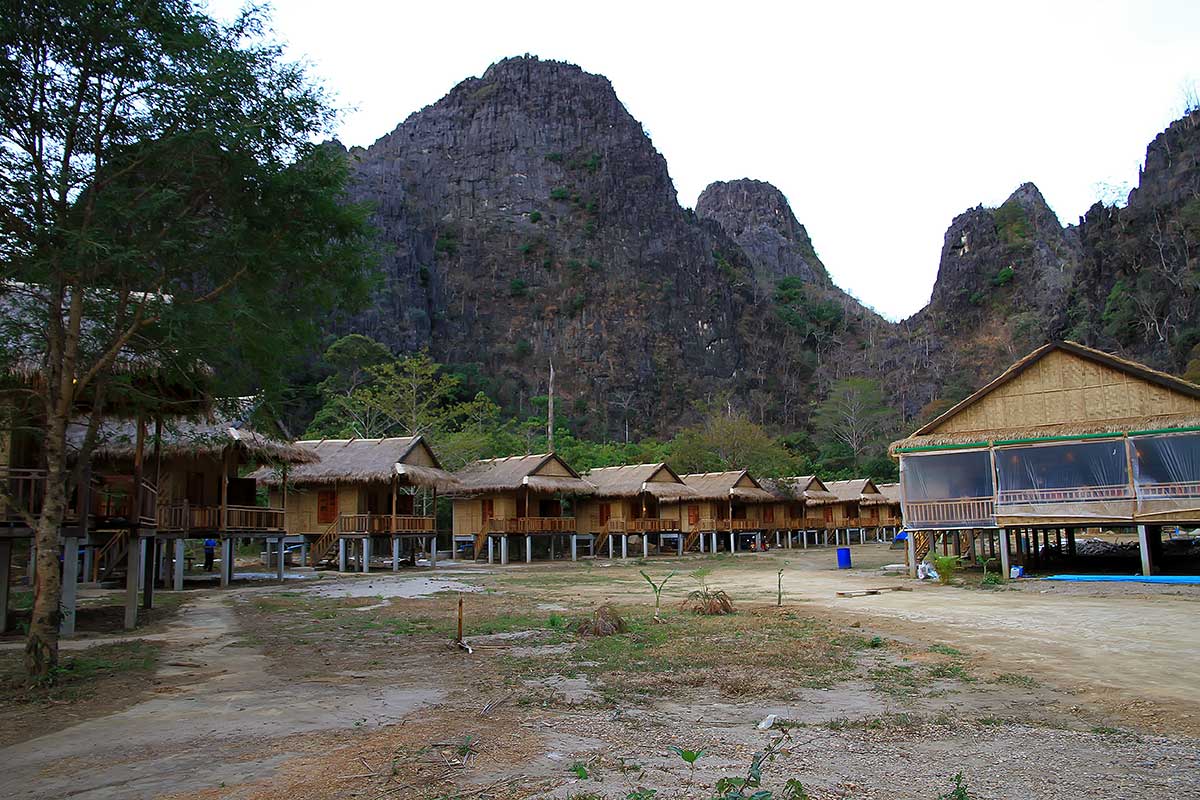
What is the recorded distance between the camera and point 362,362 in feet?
213

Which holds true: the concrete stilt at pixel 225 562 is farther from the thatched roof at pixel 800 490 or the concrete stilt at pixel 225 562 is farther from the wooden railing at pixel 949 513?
the thatched roof at pixel 800 490

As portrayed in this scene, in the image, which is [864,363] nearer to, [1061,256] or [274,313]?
[1061,256]

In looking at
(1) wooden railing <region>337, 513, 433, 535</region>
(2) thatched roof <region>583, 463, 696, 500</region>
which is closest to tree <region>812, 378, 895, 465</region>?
(2) thatched roof <region>583, 463, 696, 500</region>

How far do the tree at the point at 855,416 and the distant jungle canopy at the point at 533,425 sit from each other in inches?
4.1

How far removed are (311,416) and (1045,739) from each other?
68.3m

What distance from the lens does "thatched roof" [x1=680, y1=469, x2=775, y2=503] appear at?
42906 mm

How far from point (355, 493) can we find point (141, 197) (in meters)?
21.1

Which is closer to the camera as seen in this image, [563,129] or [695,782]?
[695,782]

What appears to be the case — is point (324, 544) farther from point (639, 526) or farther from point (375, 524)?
point (639, 526)

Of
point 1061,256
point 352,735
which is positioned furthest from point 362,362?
point 1061,256

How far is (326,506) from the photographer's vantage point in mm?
29859

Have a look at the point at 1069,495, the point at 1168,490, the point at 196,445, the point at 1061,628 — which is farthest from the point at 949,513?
the point at 196,445

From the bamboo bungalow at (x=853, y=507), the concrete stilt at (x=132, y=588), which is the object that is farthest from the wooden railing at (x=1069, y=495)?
the bamboo bungalow at (x=853, y=507)

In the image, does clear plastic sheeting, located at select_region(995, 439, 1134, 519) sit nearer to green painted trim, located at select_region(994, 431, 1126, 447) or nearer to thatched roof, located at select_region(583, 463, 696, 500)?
green painted trim, located at select_region(994, 431, 1126, 447)
